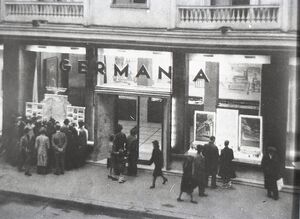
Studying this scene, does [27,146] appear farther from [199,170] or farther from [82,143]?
[199,170]

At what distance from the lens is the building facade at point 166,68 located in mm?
13781

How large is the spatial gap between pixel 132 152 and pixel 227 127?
3091mm

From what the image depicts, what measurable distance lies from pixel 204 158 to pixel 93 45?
5.49m

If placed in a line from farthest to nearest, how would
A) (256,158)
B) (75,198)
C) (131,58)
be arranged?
(131,58) < (256,158) < (75,198)

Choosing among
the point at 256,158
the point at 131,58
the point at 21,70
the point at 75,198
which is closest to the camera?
the point at 75,198

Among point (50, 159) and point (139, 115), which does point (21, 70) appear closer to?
point (50, 159)

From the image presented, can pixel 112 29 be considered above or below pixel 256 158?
above

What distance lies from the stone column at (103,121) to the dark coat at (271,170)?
572cm

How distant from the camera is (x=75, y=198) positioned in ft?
43.0

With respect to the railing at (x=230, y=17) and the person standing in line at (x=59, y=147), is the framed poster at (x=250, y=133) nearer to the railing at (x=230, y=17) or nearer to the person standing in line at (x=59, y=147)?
the railing at (x=230, y=17)

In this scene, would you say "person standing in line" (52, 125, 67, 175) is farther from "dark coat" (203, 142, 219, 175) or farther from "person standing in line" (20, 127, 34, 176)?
"dark coat" (203, 142, 219, 175)

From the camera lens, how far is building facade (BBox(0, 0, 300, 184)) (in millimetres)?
13781

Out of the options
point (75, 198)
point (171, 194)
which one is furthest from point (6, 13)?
point (171, 194)

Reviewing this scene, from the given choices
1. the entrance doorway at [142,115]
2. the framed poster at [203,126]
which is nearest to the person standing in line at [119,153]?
the entrance doorway at [142,115]
